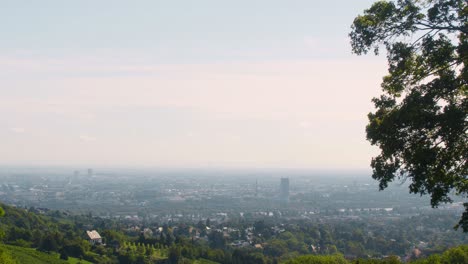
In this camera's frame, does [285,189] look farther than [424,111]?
Yes

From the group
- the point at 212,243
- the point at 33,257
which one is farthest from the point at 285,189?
the point at 33,257

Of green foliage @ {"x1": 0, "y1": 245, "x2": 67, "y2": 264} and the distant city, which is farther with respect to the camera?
the distant city

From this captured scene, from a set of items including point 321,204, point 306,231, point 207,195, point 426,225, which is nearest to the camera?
point 306,231

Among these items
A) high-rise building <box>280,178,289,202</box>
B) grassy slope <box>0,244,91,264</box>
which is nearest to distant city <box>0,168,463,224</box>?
high-rise building <box>280,178,289,202</box>

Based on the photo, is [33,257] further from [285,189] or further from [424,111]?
[285,189]

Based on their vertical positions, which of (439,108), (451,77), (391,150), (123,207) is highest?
(451,77)

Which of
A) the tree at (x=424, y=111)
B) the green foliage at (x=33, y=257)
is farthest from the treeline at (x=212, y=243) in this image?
the tree at (x=424, y=111)

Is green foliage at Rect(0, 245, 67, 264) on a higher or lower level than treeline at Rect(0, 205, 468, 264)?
higher

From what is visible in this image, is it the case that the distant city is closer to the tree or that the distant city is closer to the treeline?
the treeline

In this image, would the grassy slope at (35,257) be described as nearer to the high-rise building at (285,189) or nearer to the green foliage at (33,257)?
the green foliage at (33,257)

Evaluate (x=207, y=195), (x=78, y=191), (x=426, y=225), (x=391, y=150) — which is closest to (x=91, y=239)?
(x=391, y=150)

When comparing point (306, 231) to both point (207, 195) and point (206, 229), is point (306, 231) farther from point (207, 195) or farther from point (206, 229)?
point (207, 195)
